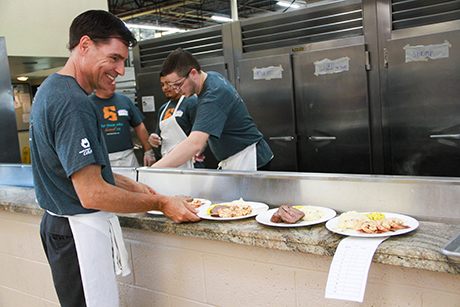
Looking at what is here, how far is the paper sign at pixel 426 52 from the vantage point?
3.08 meters

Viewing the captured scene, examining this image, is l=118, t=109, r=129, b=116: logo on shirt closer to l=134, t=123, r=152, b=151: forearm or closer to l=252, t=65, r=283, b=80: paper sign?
l=134, t=123, r=152, b=151: forearm

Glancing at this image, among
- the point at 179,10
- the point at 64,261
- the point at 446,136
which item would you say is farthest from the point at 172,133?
the point at 179,10

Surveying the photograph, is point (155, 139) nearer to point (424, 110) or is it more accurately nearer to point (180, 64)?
point (180, 64)

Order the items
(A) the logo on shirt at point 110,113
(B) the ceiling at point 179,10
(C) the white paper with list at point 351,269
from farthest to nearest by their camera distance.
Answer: (B) the ceiling at point 179,10
(A) the logo on shirt at point 110,113
(C) the white paper with list at point 351,269

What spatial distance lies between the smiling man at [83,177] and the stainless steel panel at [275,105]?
2446mm

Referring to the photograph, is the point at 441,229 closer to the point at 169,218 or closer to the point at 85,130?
the point at 169,218

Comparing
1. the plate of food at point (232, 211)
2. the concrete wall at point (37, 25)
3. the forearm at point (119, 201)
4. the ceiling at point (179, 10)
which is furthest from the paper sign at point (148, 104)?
the ceiling at point (179, 10)

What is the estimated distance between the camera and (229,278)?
160 centimetres

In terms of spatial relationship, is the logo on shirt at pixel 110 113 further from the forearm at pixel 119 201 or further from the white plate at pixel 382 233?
the white plate at pixel 382 233

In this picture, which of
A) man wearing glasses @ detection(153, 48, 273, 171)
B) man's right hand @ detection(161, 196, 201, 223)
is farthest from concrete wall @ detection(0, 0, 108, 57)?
man's right hand @ detection(161, 196, 201, 223)

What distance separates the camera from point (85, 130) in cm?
127

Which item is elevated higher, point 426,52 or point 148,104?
point 426,52

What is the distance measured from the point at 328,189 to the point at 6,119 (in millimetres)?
2693

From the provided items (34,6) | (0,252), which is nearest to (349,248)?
(0,252)
